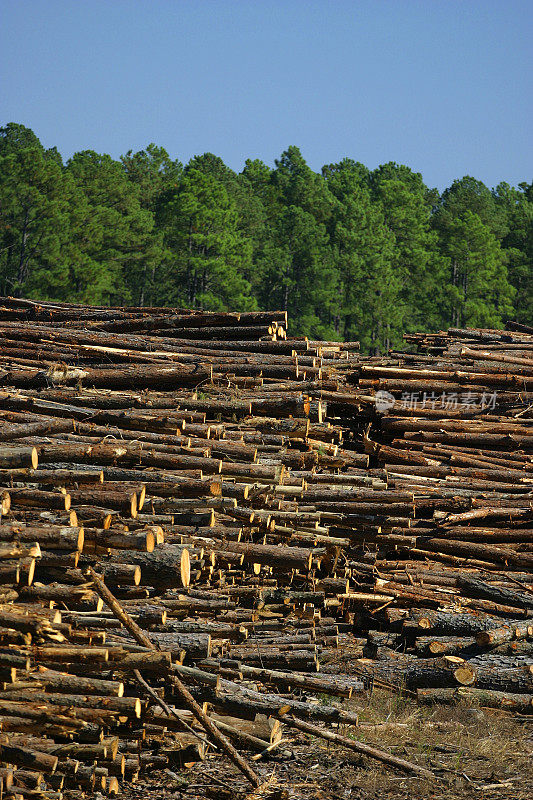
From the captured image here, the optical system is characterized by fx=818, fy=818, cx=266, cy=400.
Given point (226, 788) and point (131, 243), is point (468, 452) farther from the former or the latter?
point (131, 243)

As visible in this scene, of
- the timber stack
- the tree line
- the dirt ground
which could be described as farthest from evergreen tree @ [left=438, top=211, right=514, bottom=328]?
the dirt ground

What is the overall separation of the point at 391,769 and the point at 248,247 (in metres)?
38.5

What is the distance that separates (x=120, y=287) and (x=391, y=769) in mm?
39807

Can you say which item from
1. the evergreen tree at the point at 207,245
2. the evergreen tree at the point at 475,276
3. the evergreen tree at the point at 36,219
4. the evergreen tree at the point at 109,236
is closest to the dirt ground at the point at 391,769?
the evergreen tree at the point at 36,219

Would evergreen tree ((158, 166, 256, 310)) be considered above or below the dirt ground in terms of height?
above

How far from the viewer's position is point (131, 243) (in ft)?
144

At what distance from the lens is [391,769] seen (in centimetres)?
687

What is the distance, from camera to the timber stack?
6.20m

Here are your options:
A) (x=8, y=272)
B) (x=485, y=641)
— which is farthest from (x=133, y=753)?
(x=8, y=272)

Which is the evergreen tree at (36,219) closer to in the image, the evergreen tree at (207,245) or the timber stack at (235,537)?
the evergreen tree at (207,245)

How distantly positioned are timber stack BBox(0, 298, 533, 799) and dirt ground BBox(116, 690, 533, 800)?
19 centimetres

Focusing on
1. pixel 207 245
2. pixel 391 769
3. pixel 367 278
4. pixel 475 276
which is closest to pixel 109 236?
pixel 207 245

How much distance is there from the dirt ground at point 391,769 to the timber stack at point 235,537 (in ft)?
0.62

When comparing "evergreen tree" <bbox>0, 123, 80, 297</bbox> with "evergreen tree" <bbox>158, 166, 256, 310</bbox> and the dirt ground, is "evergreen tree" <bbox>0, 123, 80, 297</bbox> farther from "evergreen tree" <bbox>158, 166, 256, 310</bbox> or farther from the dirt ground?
the dirt ground
